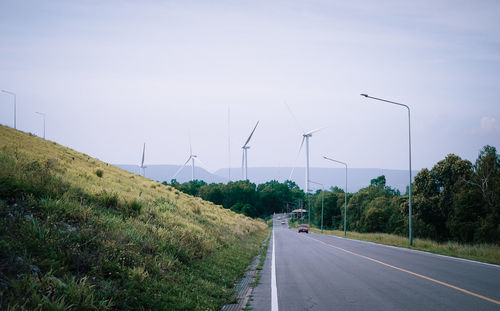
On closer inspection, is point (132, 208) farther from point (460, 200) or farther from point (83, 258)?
point (460, 200)

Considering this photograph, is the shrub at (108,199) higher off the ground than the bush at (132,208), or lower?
higher

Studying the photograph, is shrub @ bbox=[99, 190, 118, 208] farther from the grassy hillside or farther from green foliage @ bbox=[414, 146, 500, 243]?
green foliage @ bbox=[414, 146, 500, 243]

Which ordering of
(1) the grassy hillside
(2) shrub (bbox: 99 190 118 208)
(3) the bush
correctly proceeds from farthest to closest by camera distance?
(3) the bush, (2) shrub (bbox: 99 190 118 208), (1) the grassy hillside

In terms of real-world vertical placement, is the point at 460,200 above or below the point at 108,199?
below

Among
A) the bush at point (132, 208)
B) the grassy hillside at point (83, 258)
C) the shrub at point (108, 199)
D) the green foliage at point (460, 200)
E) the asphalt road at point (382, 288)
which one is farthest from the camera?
the green foliage at point (460, 200)

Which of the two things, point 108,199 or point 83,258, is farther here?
point 108,199

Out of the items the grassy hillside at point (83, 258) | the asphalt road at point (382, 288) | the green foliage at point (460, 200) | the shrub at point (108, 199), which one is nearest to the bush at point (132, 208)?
the grassy hillside at point (83, 258)

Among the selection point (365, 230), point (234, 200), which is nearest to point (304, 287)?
point (365, 230)

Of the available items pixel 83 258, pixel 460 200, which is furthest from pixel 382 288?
pixel 460 200

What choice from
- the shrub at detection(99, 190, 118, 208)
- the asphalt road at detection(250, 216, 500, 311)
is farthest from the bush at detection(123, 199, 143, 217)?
the asphalt road at detection(250, 216, 500, 311)

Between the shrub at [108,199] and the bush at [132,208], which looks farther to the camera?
the bush at [132,208]

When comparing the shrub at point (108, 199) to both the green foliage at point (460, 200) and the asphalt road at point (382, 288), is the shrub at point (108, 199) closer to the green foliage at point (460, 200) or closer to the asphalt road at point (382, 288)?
the asphalt road at point (382, 288)

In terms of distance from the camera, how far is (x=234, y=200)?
127 metres

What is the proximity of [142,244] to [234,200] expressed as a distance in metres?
120
